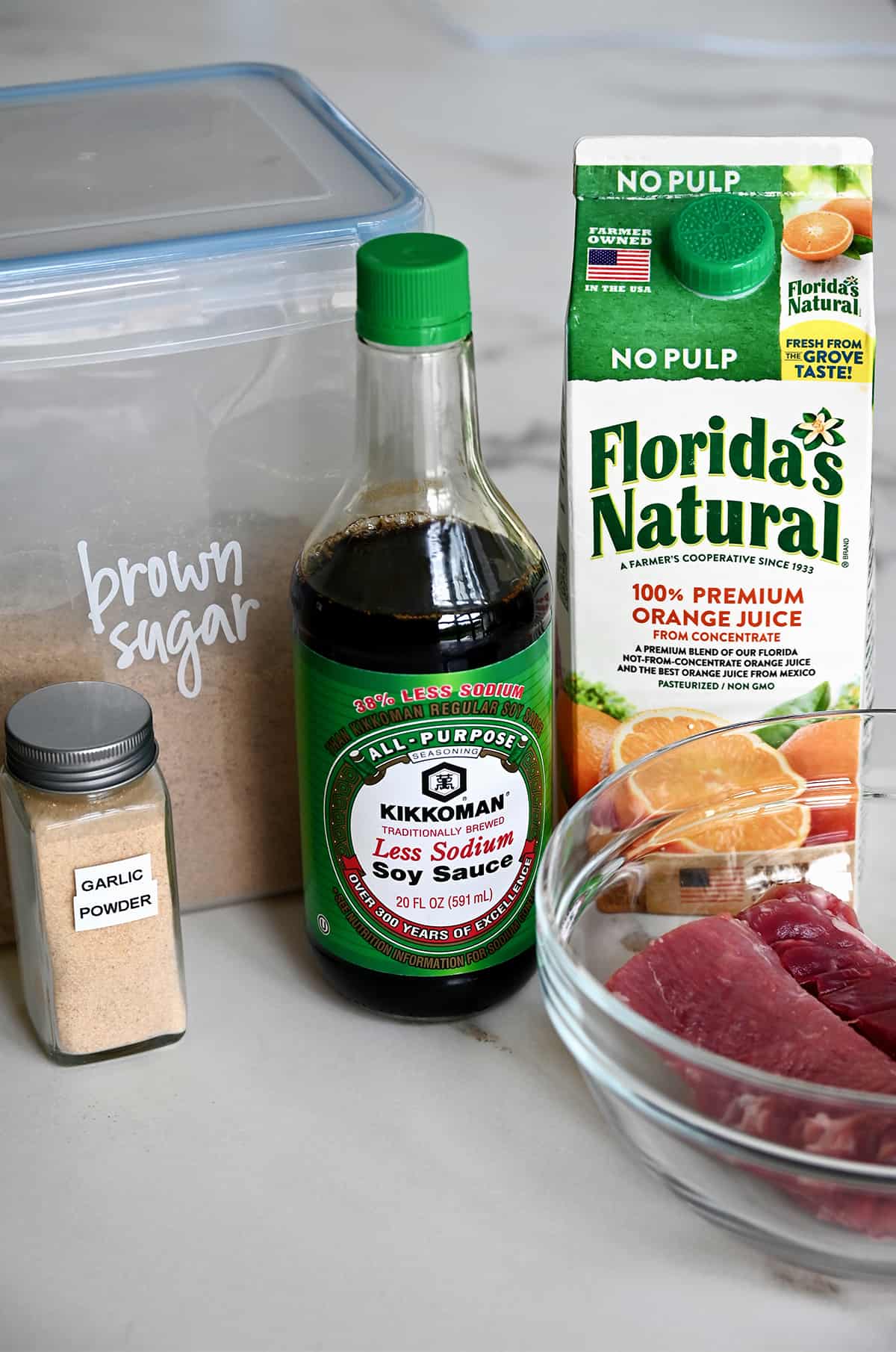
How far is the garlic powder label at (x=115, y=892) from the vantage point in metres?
0.77

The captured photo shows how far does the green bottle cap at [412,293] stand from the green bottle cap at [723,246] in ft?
0.43

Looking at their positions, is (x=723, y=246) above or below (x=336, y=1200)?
above

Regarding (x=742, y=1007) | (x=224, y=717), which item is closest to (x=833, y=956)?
(x=742, y=1007)

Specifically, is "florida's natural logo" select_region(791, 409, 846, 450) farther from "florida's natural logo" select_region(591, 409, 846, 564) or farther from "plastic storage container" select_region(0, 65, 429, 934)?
"plastic storage container" select_region(0, 65, 429, 934)

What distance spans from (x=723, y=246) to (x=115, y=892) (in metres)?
0.42

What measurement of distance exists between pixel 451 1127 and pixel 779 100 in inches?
56.8

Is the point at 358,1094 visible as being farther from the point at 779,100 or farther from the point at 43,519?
the point at 779,100

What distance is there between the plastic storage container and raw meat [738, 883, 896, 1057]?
0.28 meters

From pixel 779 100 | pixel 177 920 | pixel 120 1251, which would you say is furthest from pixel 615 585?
pixel 779 100

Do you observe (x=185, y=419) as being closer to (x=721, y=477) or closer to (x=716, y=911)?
(x=721, y=477)

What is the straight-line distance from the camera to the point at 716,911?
89 cm

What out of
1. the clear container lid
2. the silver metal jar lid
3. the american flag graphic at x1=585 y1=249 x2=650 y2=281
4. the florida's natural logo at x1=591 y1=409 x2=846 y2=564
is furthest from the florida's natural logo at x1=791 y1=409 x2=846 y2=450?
the silver metal jar lid

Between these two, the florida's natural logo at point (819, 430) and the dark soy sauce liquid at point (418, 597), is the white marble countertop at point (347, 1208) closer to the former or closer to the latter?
the dark soy sauce liquid at point (418, 597)

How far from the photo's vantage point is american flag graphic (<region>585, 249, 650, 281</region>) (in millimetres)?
795
